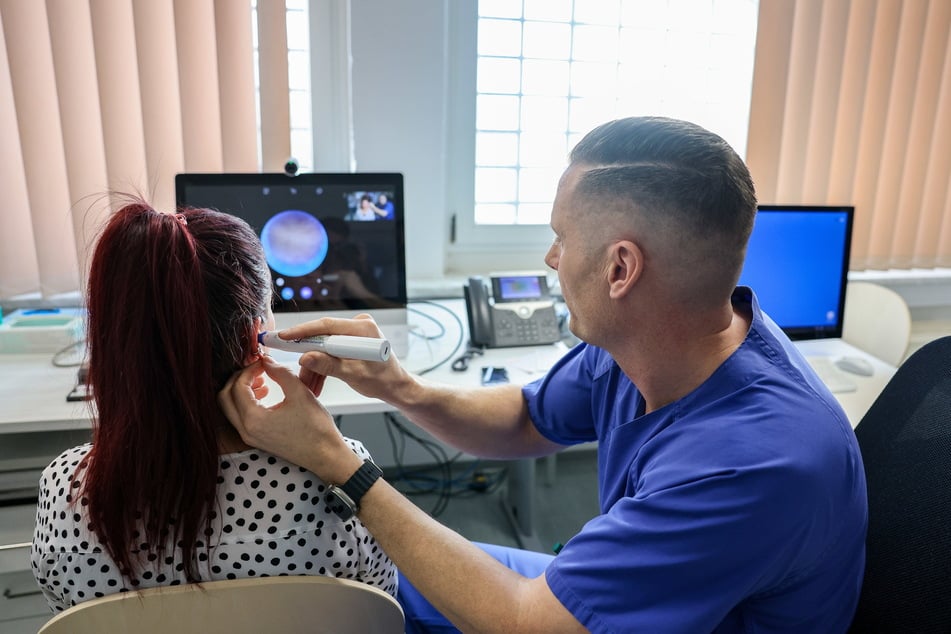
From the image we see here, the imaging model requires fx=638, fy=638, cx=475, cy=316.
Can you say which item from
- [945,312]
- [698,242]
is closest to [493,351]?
[698,242]

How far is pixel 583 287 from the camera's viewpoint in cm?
91

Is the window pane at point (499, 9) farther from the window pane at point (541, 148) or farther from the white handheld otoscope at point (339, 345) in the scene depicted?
the white handheld otoscope at point (339, 345)

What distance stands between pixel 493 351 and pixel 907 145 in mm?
1905

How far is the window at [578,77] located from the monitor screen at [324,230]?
780 millimetres

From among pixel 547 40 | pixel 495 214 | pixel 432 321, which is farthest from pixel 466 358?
pixel 547 40

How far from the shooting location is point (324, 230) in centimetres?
164

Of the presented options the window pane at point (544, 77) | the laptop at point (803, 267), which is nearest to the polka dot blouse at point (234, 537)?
the laptop at point (803, 267)

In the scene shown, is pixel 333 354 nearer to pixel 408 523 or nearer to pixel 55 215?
pixel 408 523

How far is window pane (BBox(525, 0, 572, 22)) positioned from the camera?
2.28m

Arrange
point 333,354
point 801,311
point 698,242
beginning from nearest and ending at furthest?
point 698,242 < point 333,354 < point 801,311

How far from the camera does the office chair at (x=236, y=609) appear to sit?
66 centimetres

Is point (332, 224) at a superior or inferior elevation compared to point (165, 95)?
inferior

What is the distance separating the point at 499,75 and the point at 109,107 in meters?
1.28

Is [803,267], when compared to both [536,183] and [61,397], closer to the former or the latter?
[536,183]
